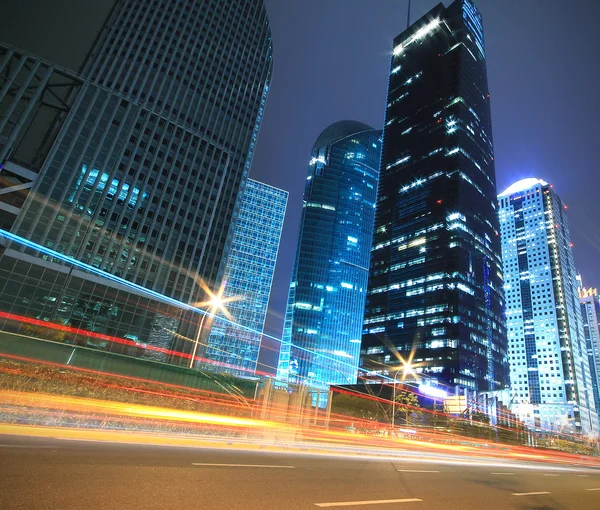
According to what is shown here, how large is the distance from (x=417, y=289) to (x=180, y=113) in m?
98.3

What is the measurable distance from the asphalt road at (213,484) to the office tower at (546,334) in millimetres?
178986

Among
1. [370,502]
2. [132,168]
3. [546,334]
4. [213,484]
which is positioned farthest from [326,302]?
[213,484]

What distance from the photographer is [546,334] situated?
579ft

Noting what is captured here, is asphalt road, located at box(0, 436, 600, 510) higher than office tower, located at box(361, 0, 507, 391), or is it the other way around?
office tower, located at box(361, 0, 507, 391)

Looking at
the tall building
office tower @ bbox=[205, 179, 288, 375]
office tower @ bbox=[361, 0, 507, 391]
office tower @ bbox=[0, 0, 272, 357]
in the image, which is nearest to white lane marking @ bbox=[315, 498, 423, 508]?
office tower @ bbox=[0, 0, 272, 357]

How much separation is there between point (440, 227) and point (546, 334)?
3589 inches

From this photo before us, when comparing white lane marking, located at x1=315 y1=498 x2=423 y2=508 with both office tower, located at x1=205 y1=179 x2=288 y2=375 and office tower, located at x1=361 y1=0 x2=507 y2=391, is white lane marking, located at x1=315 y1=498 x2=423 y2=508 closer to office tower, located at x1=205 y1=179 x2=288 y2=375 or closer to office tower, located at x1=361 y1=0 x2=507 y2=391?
office tower, located at x1=361 y1=0 x2=507 y2=391

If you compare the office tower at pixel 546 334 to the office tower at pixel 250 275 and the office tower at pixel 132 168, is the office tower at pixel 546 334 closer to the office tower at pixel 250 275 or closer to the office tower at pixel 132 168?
the office tower at pixel 250 275

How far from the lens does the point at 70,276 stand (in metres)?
60.2

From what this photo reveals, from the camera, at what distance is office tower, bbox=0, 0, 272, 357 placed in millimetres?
61250

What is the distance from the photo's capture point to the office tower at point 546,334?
162 m

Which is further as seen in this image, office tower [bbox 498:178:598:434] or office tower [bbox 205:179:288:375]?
office tower [bbox 498:178:598:434]

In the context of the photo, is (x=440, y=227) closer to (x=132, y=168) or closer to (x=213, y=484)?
(x=132, y=168)

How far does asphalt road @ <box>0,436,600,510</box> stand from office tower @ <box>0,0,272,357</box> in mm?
45843
